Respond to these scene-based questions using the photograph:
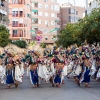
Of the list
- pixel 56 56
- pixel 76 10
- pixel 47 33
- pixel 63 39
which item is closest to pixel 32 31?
pixel 47 33

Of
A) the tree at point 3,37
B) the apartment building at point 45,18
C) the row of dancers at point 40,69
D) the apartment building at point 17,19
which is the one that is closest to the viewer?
the row of dancers at point 40,69

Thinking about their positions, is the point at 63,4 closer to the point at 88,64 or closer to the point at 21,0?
the point at 21,0

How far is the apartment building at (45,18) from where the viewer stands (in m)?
112

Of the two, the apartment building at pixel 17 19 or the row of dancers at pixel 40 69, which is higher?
the apartment building at pixel 17 19

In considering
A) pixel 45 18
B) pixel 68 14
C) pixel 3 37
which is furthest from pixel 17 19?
pixel 3 37

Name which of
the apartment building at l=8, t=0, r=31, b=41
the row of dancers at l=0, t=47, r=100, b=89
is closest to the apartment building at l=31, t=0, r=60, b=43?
the apartment building at l=8, t=0, r=31, b=41

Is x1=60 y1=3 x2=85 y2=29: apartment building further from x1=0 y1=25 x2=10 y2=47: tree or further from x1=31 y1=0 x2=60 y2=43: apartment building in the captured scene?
x1=0 y1=25 x2=10 y2=47: tree

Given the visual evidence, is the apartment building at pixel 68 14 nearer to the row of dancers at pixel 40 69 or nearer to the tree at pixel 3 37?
the tree at pixel 3 37

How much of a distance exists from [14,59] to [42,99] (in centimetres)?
501

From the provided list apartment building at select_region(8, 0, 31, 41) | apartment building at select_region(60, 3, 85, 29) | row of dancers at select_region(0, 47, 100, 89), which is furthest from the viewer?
apartment building at select_region(60, 3, 85, 29)

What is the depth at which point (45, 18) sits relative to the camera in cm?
11369

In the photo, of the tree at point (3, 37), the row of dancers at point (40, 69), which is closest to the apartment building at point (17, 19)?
the tree at point (3, 37)

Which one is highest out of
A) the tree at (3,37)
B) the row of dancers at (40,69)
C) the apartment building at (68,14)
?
the apartment building at (68,14)

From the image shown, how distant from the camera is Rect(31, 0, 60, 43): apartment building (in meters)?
112
